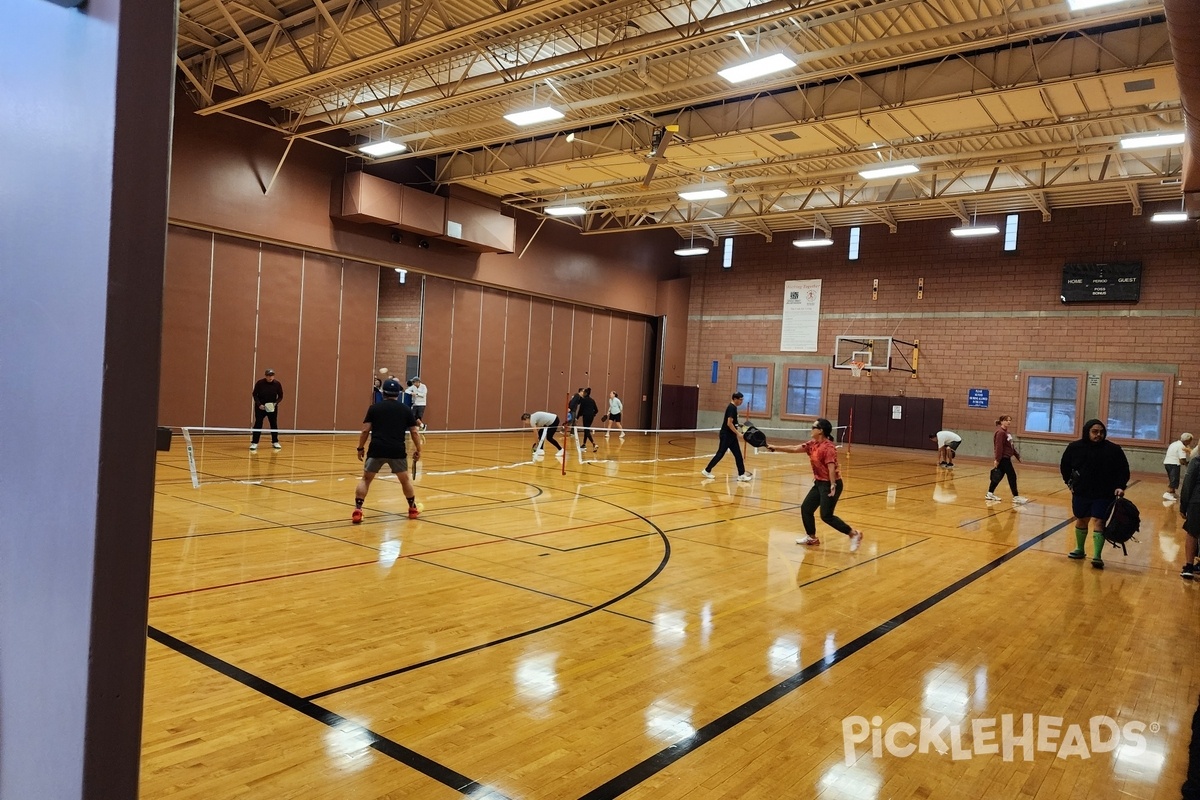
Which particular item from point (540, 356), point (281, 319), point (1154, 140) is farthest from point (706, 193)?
point (281, 319)

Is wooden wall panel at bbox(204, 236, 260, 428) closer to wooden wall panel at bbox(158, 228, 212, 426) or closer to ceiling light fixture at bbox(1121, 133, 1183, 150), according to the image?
wooden wall panel at bbox(158, 228, 212, 426)

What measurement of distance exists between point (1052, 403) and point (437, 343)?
19.6 meters

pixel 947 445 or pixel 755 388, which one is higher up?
pixel 755 388

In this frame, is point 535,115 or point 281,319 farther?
point 281,319

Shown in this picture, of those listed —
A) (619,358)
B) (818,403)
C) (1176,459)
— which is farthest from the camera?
(619,358)

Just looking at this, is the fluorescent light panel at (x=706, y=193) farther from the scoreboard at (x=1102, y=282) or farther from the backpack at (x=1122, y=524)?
the backpack at (x=1122, y=524)

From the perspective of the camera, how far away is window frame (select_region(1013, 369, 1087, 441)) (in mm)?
24938

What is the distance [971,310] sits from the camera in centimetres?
2694

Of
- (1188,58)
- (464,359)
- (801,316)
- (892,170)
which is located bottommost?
(464,359)

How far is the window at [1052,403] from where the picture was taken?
82.4 ft

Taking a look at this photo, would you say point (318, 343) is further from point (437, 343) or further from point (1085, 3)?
point (1085, 3)

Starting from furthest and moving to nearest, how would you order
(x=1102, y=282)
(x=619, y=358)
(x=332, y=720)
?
(x=619, y=358), (x=1102, y=282), (x=332, y=720)

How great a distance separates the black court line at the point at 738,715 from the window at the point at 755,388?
2379 centimetres

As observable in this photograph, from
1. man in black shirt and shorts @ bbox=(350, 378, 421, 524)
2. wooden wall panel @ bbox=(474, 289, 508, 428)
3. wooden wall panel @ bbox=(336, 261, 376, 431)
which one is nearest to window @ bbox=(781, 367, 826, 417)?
wooden wall panel @ bbox=(474, 289, 508, 428)
